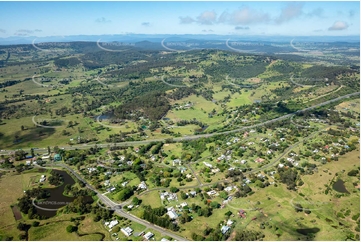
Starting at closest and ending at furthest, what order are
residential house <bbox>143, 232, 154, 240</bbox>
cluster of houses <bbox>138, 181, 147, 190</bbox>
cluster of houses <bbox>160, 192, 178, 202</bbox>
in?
residential house <bbox>143, 232, 154, 240</bbox> → cluster of houses <bbox>160, 192, 178, 202</bbox> → cluster of houses <bbox>138, 181, 147, 190</bbox>

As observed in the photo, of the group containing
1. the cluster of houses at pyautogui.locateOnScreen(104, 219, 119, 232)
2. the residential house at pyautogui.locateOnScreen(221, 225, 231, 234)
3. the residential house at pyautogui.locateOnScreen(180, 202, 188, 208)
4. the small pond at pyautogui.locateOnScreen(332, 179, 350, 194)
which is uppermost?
the small pond at pyautogui.locateOnScreen(332, 179, 350, 194)

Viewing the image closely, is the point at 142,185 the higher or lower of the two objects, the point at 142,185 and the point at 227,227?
the higher

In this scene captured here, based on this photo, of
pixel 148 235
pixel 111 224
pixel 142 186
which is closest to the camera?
pixel 148 235

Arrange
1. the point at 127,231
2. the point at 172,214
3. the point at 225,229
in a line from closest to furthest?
1. the point at 225,229
2. the point at 127,231
3. the point at 172,214

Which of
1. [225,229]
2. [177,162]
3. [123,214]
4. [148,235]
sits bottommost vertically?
[123,214]

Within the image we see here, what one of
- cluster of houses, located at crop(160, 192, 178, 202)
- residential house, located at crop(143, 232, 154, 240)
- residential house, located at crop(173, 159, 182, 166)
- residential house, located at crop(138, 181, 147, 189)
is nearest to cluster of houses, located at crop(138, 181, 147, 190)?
residential house, located at crop(138, 181, 147, 189)

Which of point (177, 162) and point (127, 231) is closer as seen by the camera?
point (127, 231)


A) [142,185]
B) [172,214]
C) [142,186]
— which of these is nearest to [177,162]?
[142,185]

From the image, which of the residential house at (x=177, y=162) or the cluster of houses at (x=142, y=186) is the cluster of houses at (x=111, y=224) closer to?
the cluster of houses at (x=142, y=186)

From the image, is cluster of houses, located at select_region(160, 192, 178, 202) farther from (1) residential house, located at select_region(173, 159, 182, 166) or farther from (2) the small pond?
(2) the small pond

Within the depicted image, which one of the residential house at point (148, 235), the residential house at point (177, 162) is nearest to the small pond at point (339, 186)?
the residential house at point (177, 162)

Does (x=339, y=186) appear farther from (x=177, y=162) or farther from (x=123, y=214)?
(x=123, y=214)
